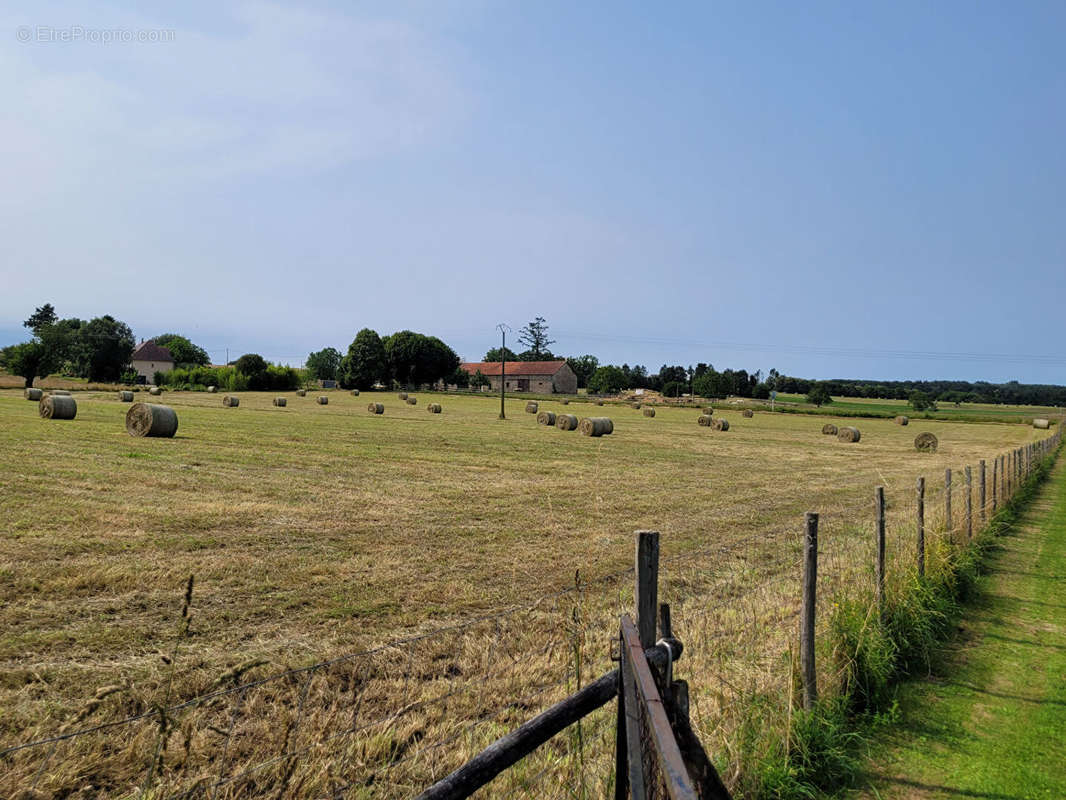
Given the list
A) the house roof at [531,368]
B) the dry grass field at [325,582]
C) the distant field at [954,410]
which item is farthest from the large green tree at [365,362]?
the dry grass field at [325,582]

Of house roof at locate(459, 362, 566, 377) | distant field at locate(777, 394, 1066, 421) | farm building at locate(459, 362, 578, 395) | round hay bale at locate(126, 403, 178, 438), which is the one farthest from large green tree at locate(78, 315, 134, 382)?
distant field at locate(777, 394, 1066, 421)

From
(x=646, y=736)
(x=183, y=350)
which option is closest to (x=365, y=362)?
(x=183, y=350)

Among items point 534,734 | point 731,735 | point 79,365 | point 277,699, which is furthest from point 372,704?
point 79,365

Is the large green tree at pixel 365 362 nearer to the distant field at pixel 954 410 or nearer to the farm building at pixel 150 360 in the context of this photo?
the farm building at pixel 150 360

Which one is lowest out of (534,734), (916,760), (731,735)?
(916,760)

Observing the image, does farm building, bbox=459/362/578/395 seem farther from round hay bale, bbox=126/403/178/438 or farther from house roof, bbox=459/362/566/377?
round hay bale, bbox=126/403/178/438

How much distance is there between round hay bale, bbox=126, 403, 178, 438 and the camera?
23.9 metres

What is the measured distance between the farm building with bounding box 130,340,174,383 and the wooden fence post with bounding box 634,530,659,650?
451 feet

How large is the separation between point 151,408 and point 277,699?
72.2ft

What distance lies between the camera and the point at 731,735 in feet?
15.1

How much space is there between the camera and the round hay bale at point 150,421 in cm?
2386


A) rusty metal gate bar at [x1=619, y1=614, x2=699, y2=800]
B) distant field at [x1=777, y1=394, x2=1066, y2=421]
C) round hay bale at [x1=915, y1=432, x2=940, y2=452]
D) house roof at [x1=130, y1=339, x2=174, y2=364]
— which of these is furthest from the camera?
house roof at [x1=130, y1=339, x2=174, y2=364]

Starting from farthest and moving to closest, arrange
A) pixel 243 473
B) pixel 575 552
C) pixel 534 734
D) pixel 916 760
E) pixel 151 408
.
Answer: pixel 151 408 < pixel 243 473 < pixel 575 552 < pixel 916 760 < pixel 534 734

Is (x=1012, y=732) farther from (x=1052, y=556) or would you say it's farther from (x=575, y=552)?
(x=1052, y=556)
